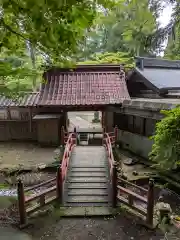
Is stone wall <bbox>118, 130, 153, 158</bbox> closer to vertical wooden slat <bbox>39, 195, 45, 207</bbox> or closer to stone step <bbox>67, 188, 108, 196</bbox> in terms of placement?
stone step <bbox>67, 188, 108, 196</bbox>

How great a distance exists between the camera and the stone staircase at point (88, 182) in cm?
779

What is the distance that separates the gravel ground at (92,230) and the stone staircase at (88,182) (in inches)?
20.8

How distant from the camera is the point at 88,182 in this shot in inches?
347

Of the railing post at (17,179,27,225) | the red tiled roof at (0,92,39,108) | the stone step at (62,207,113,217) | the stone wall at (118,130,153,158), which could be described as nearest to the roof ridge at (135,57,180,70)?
the stone wall at (118,130,153,158)

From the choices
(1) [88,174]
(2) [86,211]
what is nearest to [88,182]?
(1) [88,174]

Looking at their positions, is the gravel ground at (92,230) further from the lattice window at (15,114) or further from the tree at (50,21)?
the lattice window at (15,114)

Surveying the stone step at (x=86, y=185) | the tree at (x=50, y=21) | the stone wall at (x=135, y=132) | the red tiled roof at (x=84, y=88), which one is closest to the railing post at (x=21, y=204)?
the stone step at (x=86, y=185)

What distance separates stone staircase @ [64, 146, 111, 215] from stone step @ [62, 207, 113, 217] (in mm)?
32

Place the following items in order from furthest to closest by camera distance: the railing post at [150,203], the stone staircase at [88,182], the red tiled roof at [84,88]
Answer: the red tiled roof at [84,88] < the stone staircase at [88,182] < the railing post at [150,203]

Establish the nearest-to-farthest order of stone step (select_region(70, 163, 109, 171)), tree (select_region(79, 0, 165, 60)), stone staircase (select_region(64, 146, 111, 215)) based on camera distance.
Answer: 1. tree (select_region(79, 0, 165, 60))
2. stone staircase (select_region(64, 146, 111, 215))
3. stone step (select_region(70, 163, 109, 171))

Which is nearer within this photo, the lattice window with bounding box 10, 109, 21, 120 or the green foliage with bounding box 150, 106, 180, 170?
the green foliage with bounding box 150, 106, 180, 170

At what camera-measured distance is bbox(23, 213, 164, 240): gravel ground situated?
6262 millimetres

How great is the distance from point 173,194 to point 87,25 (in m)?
8.68

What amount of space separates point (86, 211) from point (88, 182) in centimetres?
162
